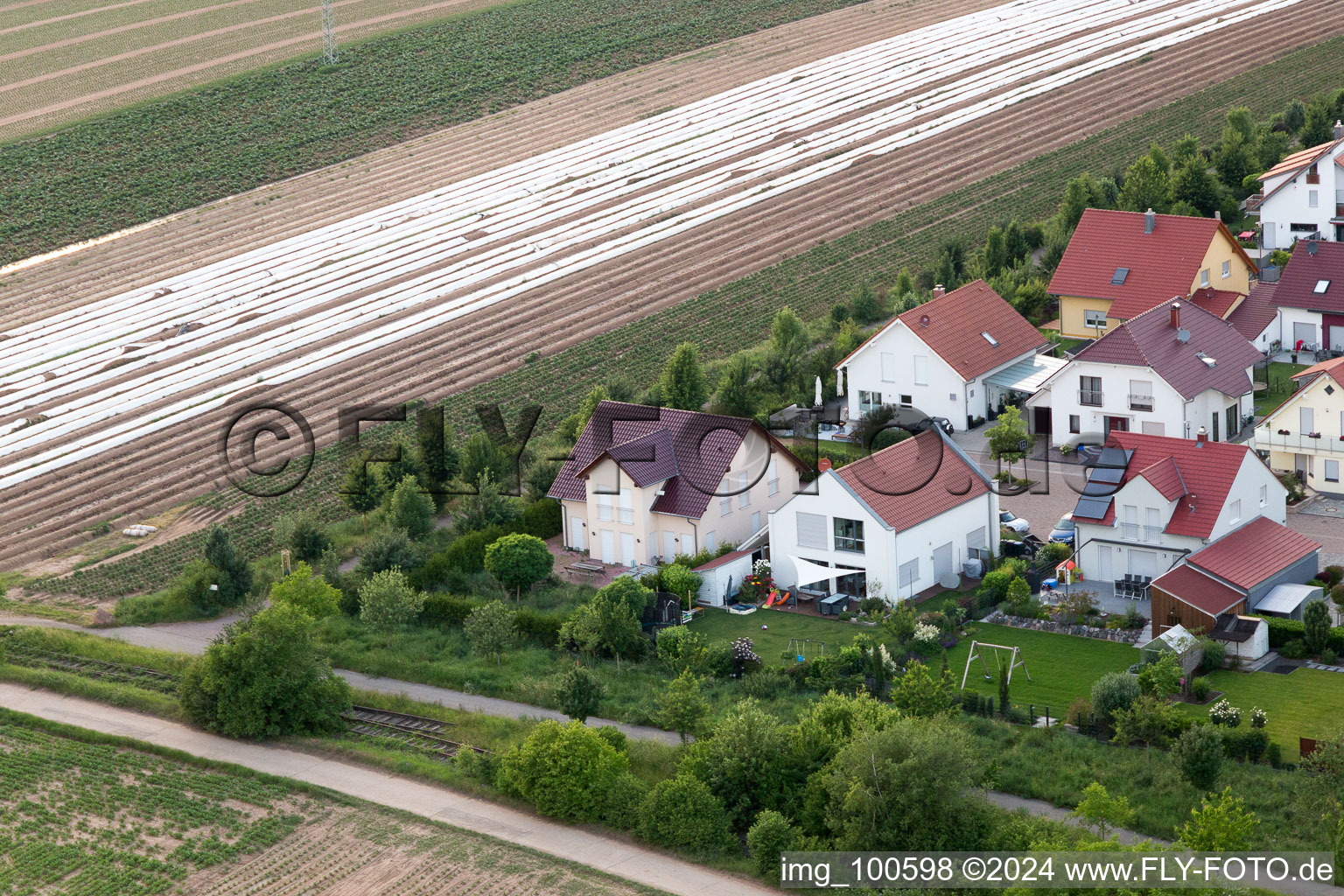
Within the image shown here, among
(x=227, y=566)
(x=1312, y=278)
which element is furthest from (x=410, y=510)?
(x=1312, y=278)

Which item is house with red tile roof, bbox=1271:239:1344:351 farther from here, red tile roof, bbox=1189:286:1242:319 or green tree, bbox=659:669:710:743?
green tree, bbox=659:669:710:743

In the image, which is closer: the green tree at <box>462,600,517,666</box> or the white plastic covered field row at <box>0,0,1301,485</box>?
the green tree at <box>462,600,517,666</box>

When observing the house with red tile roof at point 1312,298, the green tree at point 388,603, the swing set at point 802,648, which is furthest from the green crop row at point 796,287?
the swing set at point 802,648

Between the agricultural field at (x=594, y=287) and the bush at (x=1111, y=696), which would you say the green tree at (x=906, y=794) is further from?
the agricultural field at (x=594, y=287)

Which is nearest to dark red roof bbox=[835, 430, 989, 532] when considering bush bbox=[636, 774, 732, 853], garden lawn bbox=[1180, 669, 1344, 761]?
garden lawn bbox=[1180, 669, 1344, 761]

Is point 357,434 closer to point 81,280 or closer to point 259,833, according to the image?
point 81,280

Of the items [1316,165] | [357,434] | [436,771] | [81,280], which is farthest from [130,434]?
[1316,165]
